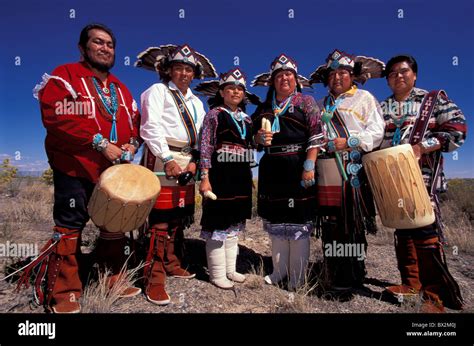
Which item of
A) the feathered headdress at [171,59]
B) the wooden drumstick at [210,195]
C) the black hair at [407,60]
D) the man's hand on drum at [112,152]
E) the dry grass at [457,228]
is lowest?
the dry grass at [457,228]

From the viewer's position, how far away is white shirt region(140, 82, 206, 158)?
10.3 feet

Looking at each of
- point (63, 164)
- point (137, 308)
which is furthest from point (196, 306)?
point (63, 164)

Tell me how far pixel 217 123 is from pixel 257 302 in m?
1.97

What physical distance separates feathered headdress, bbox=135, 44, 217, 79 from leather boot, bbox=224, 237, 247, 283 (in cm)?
208

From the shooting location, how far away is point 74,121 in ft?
8.84

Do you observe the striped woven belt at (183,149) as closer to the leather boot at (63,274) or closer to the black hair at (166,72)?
the black hair at (166,72)

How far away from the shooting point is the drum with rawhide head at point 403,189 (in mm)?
2689

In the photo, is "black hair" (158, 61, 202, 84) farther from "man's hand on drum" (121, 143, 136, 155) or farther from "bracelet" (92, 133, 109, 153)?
"bracelet" (92, 133, 109, 153)

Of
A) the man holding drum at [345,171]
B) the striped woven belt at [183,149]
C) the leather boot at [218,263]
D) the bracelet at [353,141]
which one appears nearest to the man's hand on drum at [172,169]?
the striped woven belt at [183,149]

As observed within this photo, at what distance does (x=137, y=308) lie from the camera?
2910 millimetres

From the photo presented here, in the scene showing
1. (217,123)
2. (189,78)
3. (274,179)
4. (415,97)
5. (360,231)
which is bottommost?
(360,231)

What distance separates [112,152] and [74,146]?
13.3 inches

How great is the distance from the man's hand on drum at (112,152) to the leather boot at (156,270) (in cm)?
91
